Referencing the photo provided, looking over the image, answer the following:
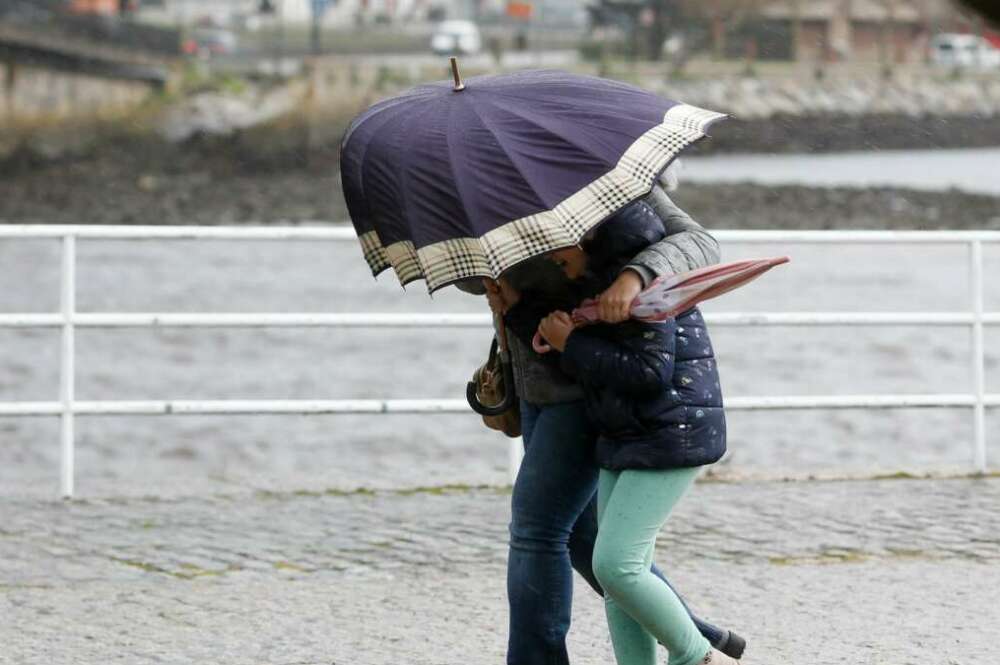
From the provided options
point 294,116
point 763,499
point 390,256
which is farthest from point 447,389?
point 294,116

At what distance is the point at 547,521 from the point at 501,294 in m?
0.53

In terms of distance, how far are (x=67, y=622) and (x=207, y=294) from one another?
29.6 m

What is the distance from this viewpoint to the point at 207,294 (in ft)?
113

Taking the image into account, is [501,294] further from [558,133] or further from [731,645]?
[731,645]

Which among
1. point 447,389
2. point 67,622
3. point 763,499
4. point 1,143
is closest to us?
point 67,622

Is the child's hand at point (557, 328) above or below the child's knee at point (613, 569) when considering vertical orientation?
above

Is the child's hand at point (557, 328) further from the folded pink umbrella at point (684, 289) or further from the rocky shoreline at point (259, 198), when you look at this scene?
the rocky shoreline at point (259, 198)

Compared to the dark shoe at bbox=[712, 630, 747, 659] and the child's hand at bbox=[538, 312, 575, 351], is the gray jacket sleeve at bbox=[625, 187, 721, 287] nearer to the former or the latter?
the child's hand at bbox=[538, 312, 575, 351]

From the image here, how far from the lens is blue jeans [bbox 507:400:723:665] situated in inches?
154

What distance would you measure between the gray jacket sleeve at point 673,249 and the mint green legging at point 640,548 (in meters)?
0.45

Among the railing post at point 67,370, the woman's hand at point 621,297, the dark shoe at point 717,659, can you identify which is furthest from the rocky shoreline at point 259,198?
the woman's hand at point 621,297

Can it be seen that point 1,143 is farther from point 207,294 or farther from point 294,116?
point 207,294

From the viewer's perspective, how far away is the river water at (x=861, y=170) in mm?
63562

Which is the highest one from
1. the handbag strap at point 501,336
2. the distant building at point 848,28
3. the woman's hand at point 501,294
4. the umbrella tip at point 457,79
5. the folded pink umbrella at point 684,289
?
the distant building at point 848,28
